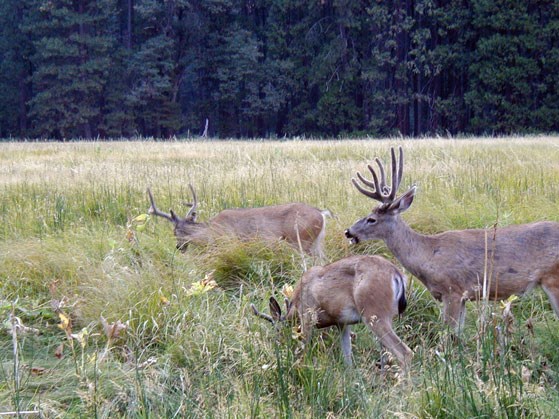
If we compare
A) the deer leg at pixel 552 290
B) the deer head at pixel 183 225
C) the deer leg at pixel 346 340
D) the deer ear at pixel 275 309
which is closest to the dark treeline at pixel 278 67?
the deer head at pixel 183 225

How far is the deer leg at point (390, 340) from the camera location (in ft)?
15.2

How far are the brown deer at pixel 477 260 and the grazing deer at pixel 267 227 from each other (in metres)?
1.16

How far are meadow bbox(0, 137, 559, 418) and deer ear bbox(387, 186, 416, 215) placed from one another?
1.79 feet

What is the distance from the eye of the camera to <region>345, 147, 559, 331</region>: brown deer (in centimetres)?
525

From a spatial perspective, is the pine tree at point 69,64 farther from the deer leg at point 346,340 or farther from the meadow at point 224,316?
the deer leg at point 346,340

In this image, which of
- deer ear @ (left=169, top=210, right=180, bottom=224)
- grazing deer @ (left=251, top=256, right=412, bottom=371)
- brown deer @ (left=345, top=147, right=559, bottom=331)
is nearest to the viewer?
grazing deer @ (left=251, top=256, right=412, bottom=371)

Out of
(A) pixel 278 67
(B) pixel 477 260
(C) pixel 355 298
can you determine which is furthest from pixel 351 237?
(A) pixel 278 67

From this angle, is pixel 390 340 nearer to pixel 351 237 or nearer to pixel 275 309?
pixel 275 309

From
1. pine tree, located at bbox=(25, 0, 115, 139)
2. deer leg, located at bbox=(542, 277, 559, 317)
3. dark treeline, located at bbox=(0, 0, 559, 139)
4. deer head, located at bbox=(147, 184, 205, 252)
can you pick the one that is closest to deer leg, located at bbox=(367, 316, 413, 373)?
deer leg, located at bbox=(542, 277, 559, 317)

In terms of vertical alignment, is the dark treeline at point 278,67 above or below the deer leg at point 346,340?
above

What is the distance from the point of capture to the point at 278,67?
130 feet

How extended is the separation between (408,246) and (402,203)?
0.36 m

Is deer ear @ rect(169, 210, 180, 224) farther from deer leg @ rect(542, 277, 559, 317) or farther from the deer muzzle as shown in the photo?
deer leg @ rect(542, 277, 559, 317)

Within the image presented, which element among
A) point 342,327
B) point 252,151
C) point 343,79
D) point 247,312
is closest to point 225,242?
point 247,312
